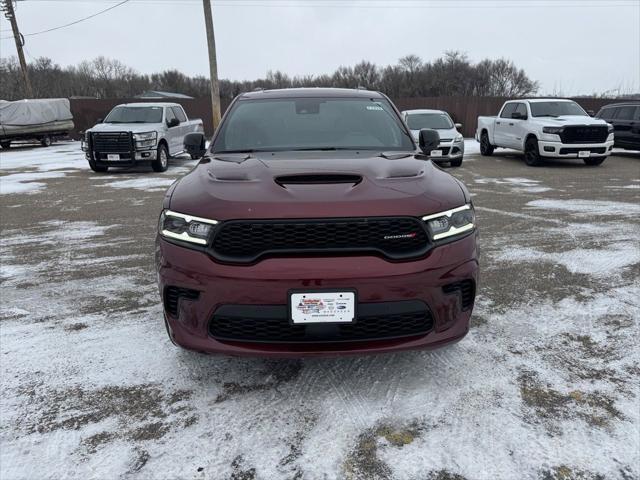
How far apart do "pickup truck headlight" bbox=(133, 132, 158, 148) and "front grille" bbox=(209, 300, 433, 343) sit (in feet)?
36.3

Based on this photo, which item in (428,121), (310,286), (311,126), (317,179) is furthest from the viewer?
(428,121)

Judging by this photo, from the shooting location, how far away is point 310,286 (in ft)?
7.63

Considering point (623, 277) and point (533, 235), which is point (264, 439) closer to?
point (623, 277)

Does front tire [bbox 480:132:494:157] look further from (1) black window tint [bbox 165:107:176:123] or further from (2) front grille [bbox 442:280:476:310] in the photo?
(2) front grille [bbox 442:280:476:310]

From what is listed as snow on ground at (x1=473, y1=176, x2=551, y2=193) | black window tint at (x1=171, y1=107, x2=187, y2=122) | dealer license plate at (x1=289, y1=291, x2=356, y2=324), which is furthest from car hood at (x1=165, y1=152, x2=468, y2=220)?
black window tint at (x1=171, y1=107, x2=187, y2=122)

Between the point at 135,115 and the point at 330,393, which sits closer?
the point at 330,393

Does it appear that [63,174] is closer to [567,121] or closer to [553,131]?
[553,131]

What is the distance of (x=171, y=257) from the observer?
253 cm

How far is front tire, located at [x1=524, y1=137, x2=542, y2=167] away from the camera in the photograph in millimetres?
13328

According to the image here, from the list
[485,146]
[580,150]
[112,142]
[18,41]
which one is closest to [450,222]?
[112,142]

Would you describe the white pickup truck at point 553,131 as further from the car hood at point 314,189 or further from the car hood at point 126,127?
the car hood at point 314,189

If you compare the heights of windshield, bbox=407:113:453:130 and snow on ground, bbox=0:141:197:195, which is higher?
windshield, bbox=407:113:453:130

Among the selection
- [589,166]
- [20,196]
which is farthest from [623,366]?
[589,166]

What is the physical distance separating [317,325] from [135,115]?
12818mm
